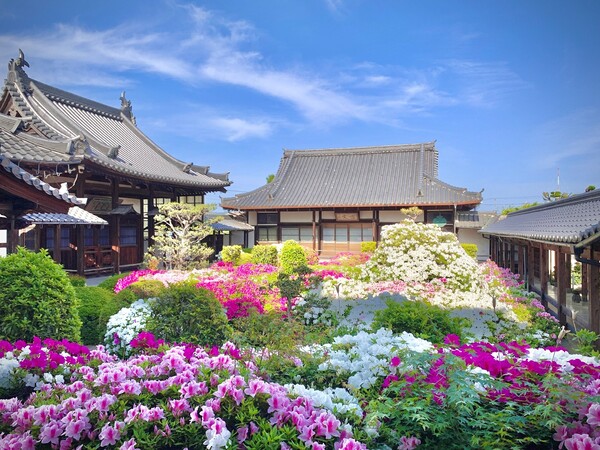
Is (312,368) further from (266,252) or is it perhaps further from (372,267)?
(266,252)

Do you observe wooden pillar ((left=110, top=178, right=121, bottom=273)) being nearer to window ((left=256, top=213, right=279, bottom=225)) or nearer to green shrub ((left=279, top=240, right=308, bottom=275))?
green shrub ((left=279, top=240, right=308, bottom=275))

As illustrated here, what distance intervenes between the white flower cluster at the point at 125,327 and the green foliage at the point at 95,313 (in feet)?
2.77

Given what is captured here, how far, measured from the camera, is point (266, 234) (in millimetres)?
29125

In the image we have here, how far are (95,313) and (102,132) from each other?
16.3 metres

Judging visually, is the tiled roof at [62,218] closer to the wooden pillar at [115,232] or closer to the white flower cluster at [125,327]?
the wooden pillar at [115,232]

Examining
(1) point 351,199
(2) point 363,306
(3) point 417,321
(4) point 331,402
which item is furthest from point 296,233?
(4) point 331,402

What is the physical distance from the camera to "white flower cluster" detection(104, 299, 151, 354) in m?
5.97

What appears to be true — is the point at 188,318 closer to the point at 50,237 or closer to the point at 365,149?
the point at 50,237

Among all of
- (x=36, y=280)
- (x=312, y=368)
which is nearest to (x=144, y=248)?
(x=36, y=280)

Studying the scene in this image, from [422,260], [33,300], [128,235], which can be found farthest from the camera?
[128,235]

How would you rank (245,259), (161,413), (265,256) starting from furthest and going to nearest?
(245,259) < (265,256) < (161,413)

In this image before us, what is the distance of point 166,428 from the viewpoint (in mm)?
2373

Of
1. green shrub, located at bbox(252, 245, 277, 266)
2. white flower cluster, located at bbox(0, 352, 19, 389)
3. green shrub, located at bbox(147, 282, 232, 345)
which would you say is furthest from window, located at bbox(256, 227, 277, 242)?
white flower cluster, located at bbox(0, 352, 19, 389)

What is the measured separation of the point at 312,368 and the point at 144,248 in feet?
60.5
